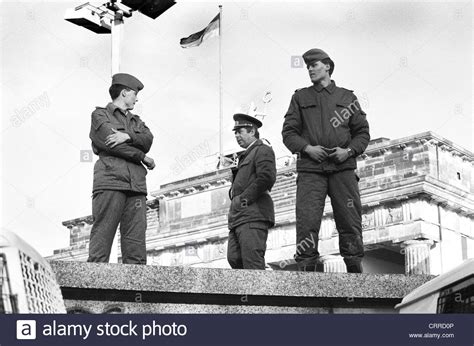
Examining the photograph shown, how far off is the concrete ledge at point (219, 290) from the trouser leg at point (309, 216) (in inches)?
27.1

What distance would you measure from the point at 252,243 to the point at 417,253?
2708cm

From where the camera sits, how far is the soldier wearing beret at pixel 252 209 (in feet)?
32.8

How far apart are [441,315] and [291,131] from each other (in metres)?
4.15

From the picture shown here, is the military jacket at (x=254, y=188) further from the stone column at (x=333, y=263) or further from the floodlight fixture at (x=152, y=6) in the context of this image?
the stone column at (x=333, y=263)

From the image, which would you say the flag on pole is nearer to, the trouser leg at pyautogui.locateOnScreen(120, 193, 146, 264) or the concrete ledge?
the trouser leg at pyautogui.locateOnScreen(120, 193, 146, 264)

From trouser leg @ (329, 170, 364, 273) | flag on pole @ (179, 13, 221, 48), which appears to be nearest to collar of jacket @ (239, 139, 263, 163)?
trouser leg @ (329, 170, 364, 273)

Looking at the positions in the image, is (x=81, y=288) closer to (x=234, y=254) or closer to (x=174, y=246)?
(x=234, y=254)

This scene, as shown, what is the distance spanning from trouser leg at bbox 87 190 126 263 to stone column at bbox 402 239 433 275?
87.8 feet

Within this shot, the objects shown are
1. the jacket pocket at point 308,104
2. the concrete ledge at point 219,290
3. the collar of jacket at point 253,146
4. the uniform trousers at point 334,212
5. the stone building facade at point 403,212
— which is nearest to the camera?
the concrete ledge at point 219,290

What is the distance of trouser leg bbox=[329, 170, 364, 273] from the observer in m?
9.84

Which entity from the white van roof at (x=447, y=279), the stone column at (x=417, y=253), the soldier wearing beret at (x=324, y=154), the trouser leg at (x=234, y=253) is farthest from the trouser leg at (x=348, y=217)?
the stone column at (x=417, y=253)

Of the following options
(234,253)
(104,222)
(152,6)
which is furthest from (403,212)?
(104,222)

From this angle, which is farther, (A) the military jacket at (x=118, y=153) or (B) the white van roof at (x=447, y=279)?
(A) the military jacket at (x=118, y=153)

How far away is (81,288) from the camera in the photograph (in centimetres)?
860
